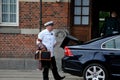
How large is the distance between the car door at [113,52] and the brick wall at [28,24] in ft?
14.6

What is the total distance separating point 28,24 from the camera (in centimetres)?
1755

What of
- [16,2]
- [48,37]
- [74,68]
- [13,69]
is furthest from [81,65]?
[16,2]

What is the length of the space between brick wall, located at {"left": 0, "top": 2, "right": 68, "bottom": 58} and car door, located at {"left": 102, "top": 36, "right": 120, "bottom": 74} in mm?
4462

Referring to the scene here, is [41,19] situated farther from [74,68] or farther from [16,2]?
[74,68]

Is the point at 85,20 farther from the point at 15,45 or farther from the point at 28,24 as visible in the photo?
the point at 15,45

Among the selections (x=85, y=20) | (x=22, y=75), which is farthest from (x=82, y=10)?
(x=22, y=75)

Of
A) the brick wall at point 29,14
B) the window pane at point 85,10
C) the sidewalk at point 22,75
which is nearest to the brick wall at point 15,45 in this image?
the brick wall at point 29,14

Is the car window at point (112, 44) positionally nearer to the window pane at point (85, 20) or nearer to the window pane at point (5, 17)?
the window pane at point (85, 20)

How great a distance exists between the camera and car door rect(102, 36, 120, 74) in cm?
1302

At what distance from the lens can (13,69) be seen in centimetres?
1680

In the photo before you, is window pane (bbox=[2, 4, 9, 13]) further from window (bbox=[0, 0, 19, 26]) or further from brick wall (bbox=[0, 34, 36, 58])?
brick wall (bbox=[0, 34, 36, 58])

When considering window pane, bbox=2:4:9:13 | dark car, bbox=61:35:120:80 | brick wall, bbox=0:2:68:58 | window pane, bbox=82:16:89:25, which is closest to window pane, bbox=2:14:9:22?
window pane, bbox=2:4:9:13

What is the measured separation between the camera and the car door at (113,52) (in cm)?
1302

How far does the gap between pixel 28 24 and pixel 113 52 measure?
5.32 metres
